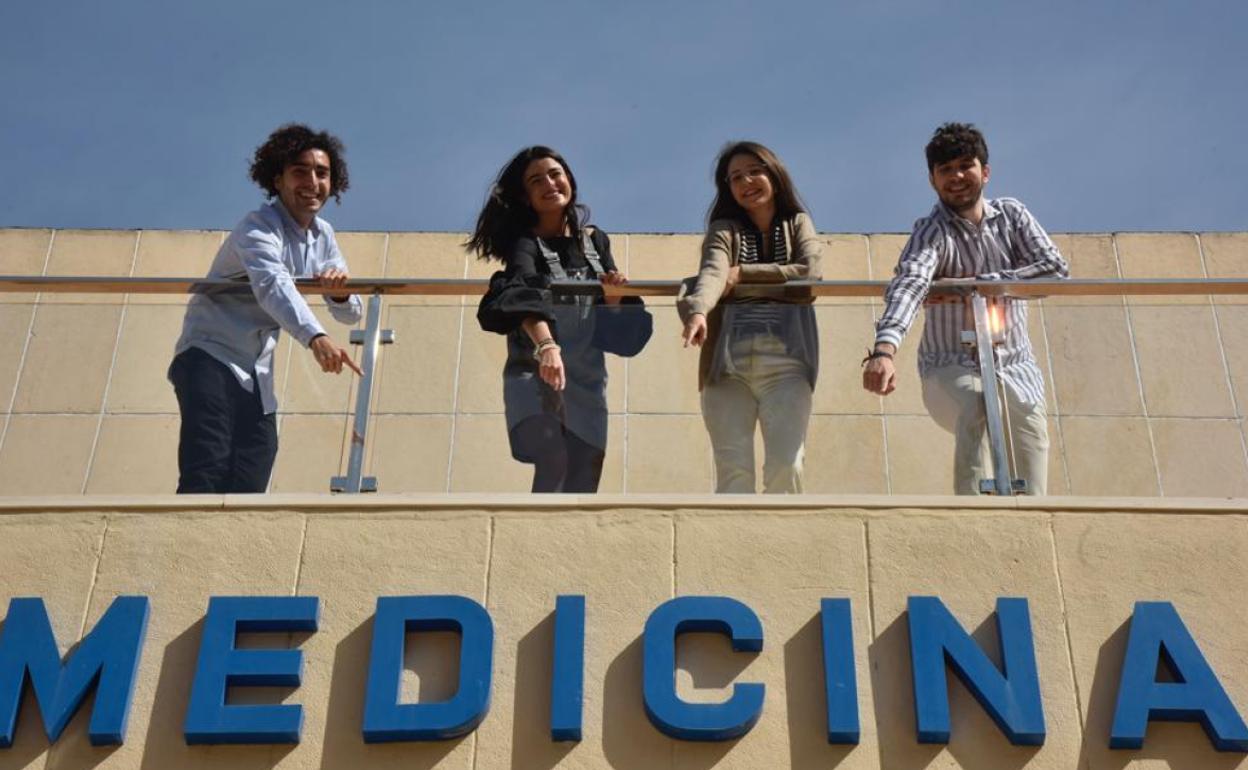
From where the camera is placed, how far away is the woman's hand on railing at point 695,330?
6.02 m

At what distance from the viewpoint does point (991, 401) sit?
19.7ft

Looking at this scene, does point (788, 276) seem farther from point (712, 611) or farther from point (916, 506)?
point (712, 611)

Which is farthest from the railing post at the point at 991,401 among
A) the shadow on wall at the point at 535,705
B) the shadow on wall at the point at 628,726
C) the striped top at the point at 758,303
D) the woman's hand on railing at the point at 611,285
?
the shadow on wall at the point at 535,705

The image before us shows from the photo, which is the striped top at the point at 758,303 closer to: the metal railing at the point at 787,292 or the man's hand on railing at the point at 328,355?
the metal railing at the point at 787,292

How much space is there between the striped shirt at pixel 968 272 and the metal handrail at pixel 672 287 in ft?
0.21

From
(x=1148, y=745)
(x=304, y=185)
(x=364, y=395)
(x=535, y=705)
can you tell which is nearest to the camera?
(x=1148, y=745)

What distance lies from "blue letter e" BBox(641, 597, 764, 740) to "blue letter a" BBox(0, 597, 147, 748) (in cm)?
→ 170

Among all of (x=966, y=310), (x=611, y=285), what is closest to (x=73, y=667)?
(x=611, y=285)

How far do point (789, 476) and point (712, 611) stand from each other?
0.68 meters

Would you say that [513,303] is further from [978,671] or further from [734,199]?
[978,671]

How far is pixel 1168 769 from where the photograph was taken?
520 cm

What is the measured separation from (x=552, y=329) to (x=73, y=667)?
203 cm

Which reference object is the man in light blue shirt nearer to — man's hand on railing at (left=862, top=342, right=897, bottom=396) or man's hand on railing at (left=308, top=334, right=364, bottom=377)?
man's hand on railing at (left=308, top=334, right=364, bottom=377)

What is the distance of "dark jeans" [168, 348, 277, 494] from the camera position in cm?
595
